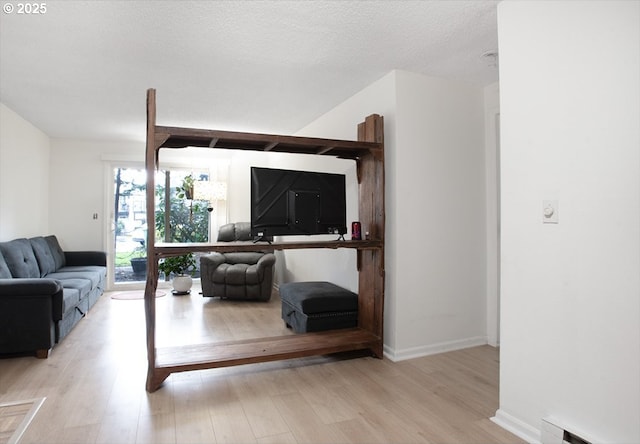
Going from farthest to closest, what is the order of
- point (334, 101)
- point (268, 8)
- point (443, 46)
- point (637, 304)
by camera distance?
point (334, 101), point (443, 46), point (268, 8), point (637, 304)

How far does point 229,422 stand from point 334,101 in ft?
10.5

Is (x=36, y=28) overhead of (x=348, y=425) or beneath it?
overhead

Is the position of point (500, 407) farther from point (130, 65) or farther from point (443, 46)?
point (130, 65)

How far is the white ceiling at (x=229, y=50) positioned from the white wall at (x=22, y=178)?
0.38m

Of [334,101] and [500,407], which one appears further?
[334,101]

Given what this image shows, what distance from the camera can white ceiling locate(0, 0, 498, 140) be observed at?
235 centimetres

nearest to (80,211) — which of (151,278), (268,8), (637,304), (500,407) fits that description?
(151,278)

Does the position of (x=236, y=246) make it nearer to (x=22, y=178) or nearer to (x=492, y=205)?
(x=492, y=205)

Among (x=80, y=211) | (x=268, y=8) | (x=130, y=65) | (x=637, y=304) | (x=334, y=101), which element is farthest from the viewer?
(x=80, y=211)

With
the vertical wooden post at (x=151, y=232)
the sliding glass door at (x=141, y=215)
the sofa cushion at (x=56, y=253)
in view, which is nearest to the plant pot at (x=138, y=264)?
the sliding glass door at (x=141, y=215)

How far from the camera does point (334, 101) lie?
4176 millimetres

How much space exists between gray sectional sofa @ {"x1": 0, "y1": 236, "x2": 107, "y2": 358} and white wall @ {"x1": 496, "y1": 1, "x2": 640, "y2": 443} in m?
3.34

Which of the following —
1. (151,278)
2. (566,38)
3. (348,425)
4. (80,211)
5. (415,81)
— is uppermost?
(415,81)

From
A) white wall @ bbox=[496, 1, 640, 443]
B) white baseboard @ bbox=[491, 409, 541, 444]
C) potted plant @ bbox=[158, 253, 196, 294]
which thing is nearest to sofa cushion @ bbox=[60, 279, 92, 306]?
potted plant @ bbox=[158, 253, 196, 294]
